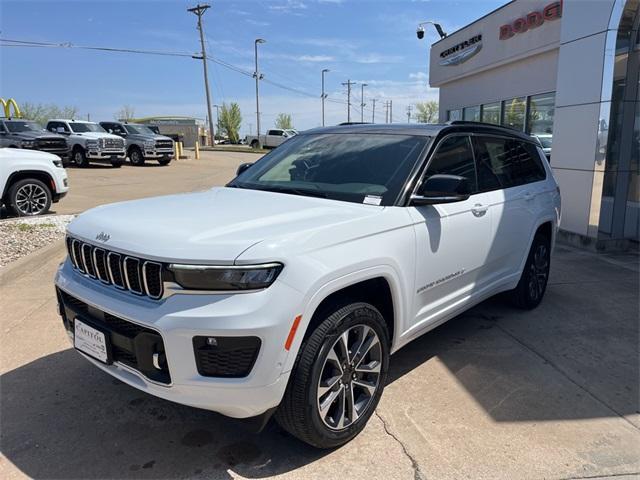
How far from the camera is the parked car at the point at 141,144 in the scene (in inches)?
920

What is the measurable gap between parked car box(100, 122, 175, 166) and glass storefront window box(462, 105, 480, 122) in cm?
1397

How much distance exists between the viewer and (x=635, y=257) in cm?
734

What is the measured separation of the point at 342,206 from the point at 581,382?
2.20 metres

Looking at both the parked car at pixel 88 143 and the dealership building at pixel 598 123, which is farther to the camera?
the parked car at pixel 88 143

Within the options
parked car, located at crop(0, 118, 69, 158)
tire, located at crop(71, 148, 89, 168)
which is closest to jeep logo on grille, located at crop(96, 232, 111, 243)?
parked car, located at crop(0, 118, 69, 158)

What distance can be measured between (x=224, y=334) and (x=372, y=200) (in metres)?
1.34

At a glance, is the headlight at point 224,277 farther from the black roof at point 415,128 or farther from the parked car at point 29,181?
the parked car at point 29,181

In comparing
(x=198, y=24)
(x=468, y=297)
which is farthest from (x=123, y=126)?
(x=198, y=24)

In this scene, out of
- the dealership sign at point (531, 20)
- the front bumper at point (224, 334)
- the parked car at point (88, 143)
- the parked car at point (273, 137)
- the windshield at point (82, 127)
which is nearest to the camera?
the front bumper at point (224, 334)

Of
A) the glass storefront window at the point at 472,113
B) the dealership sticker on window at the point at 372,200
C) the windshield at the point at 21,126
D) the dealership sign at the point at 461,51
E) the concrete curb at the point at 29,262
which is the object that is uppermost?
the dealership sign at the point at 461,51

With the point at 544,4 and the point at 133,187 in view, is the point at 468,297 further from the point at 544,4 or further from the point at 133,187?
the point at 133,187

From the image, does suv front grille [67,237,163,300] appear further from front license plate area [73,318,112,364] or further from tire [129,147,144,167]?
tire [129,147,144,167]

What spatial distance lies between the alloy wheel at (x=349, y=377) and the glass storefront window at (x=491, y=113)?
1395cm

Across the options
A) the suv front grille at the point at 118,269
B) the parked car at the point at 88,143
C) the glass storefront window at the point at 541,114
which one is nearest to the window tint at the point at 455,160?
the suv front grille at the point at 118,269
